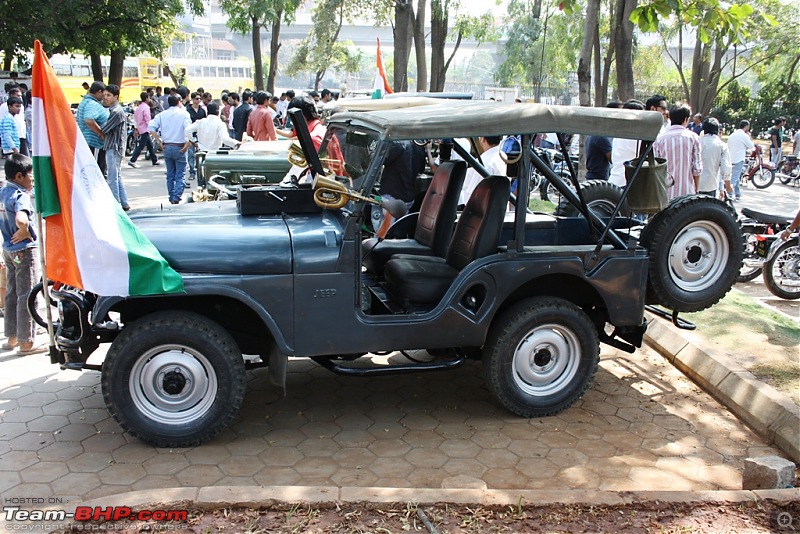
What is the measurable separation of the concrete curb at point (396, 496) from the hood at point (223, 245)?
4.15 ft

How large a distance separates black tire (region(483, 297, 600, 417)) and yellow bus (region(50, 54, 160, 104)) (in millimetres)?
32135

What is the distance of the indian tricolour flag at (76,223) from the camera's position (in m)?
3.99

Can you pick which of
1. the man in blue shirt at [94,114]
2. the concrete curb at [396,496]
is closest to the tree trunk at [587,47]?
the man in blue shirt at [94,114]

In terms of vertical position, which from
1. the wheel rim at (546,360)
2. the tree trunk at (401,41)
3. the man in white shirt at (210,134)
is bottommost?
the wheel rim at (546,360)

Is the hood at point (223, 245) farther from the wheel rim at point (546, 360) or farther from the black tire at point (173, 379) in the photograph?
the wheel rim at point (546, 360)

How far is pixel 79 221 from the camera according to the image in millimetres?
4059

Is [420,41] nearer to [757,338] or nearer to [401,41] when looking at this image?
[401,41]

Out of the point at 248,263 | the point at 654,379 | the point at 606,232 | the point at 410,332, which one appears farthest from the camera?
the point at 654,379

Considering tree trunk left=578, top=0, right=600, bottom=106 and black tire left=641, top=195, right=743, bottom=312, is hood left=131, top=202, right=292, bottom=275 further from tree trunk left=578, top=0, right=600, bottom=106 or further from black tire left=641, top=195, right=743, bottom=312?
tree trunk left=578, top=0, right=600, bottom=106

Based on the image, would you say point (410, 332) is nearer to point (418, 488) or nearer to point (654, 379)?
point (418, 488)

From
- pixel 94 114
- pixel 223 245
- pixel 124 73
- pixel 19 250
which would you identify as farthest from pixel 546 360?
pixel 124 73

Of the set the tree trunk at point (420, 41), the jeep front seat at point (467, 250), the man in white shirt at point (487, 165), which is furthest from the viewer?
the tree trunk at point (420, 41)

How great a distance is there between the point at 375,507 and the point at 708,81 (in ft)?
105

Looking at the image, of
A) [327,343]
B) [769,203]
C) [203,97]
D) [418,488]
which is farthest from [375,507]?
[203,97]
